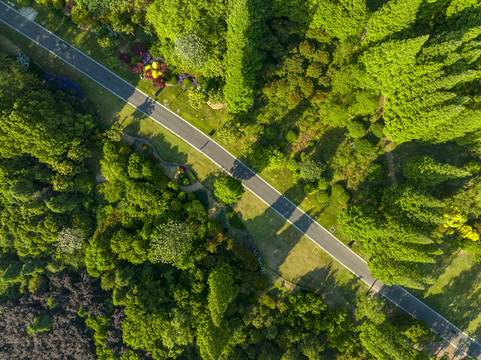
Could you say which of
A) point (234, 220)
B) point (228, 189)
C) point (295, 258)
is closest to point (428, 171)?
point (295, 258)

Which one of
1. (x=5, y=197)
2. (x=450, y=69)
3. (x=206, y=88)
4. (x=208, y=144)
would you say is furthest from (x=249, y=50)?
(x=5, y=197)

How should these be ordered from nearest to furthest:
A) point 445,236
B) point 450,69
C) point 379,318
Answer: point 450,69, point 379,318, point 445,236

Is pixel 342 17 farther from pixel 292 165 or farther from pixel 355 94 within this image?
pixel 292 165

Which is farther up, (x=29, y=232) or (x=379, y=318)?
(x=379, y=318)

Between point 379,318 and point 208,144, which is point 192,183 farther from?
point 379,318

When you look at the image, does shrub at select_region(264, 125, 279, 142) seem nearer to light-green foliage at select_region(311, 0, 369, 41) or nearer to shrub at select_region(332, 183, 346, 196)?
shrub at select_region(332, 183, 346, 196)

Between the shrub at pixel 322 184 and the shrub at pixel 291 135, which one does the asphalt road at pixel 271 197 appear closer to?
the shrub at pixel 322 184

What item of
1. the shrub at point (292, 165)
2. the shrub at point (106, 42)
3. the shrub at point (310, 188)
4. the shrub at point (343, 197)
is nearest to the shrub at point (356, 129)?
the shrub at point (343, 197)
